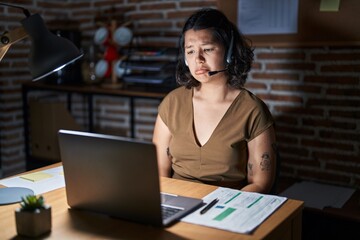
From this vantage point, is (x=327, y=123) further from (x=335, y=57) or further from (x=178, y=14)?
(x=178, y=14)

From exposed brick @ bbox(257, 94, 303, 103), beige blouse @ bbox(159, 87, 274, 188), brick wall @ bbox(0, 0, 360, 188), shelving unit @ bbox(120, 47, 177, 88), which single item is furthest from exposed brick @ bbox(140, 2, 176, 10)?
beige blouse @ bbox(159, 87, 274, 188)

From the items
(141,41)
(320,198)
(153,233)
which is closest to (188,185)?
(153,233)

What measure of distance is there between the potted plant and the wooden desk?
0.03 m

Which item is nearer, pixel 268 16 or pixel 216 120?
pixel 216 120

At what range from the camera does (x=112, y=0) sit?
3.31 m

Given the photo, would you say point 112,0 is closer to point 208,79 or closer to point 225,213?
point 208,79

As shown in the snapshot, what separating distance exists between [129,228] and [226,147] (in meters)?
0.68

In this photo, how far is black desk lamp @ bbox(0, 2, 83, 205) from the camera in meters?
1.37

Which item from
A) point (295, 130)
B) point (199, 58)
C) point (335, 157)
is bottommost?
point (335, 157)

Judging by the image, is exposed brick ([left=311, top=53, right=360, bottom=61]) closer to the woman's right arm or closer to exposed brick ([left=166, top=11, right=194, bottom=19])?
exposed brick ([left=166, top=11, right=194, bottom=19])

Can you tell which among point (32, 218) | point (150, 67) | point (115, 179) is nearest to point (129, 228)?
point (115, 179)

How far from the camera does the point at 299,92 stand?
259 cm

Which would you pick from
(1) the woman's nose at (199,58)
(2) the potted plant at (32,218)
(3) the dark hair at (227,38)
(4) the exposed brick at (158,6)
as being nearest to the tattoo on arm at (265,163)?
(3) the dark hair at (227,38)

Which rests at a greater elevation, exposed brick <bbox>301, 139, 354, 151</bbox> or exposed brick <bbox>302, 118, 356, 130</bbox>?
exposed brick <bbox>302, 118, 356, 130</bbox>
